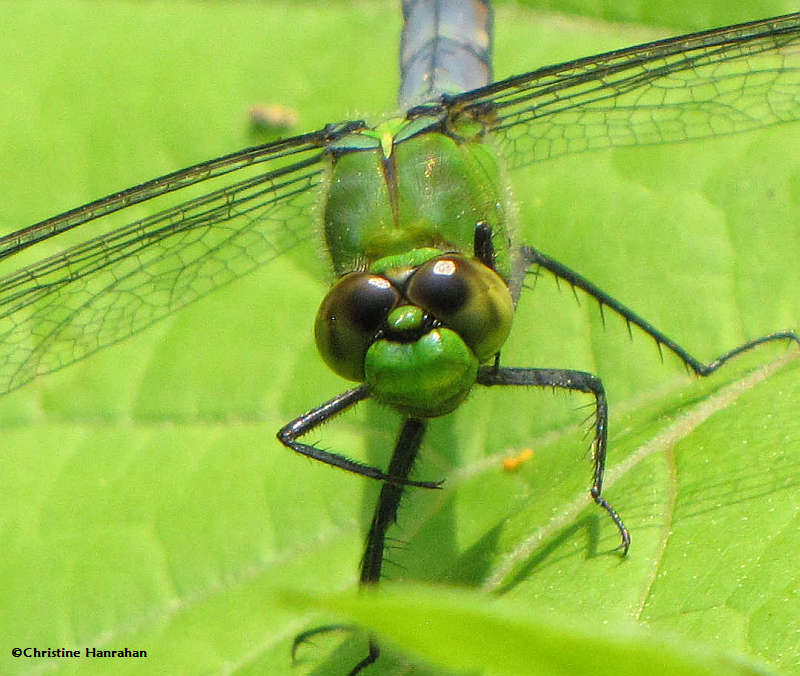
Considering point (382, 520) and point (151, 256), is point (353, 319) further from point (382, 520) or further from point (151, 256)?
point (151, 256)

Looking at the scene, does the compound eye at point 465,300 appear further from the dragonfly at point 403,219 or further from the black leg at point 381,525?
the black leg at point 381,525

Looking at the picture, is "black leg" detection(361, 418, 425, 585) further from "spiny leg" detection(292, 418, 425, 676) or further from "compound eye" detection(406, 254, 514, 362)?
"compound eye" detection(406, 254, 514, 362)

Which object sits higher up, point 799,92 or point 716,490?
point 799,92

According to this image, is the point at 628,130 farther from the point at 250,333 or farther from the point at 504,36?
Result: the point at 250,333

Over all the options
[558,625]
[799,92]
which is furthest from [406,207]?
[558,625]

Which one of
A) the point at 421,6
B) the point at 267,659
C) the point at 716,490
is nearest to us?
the point at 716,490

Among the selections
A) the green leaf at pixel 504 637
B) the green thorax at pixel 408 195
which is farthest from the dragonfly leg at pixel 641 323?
the green leaf at pixel 504 637

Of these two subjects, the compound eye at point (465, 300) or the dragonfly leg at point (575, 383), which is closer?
the compound eye at point (465, 300)
